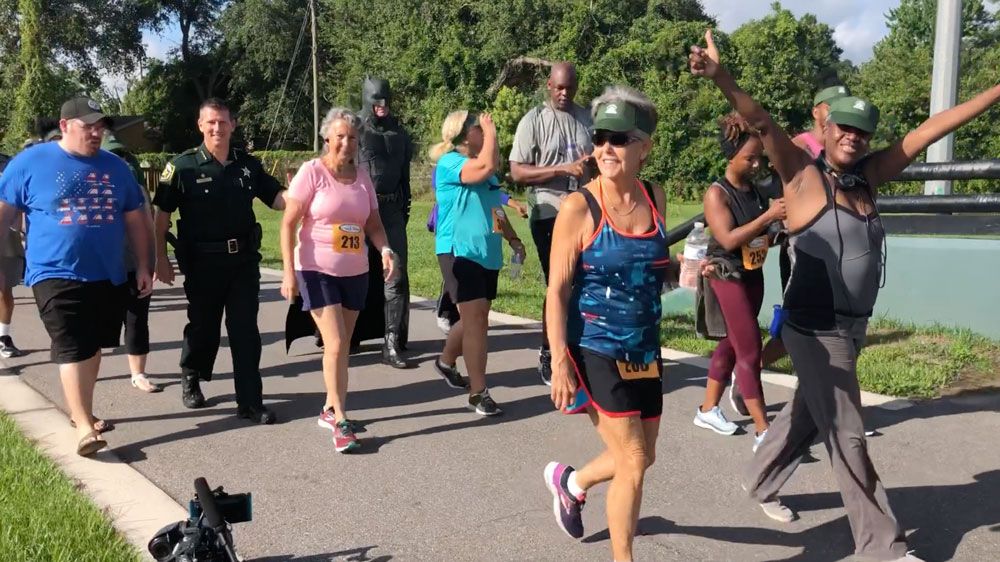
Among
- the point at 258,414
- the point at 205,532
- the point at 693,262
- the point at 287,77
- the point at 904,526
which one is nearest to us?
the point at 205,532

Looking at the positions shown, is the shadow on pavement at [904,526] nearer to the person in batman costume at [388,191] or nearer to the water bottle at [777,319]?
the water bottle at [777,319]

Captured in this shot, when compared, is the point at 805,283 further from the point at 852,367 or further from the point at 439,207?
the point at 439,207

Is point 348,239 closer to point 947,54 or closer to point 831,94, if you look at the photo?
point 831,94

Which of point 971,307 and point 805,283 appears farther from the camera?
point 971,307

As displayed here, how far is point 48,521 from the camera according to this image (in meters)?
3.86

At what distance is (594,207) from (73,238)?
320cm

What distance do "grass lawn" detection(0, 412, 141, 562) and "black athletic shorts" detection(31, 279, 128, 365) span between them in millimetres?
648

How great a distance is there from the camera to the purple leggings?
17.0 ft

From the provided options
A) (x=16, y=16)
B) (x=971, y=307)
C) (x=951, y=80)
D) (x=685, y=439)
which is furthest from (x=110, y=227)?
(x=16, y=16)

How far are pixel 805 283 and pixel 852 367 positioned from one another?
0.40 meters

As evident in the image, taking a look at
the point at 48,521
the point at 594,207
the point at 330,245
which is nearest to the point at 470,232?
the point at 330,245

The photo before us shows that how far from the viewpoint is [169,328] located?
920 cm

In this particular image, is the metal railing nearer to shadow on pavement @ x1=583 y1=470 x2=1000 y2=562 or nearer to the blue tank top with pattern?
shadow on pavement @ x1=583 y1=470 x2=1000 y2=562

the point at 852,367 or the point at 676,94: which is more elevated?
the point at 676,94
